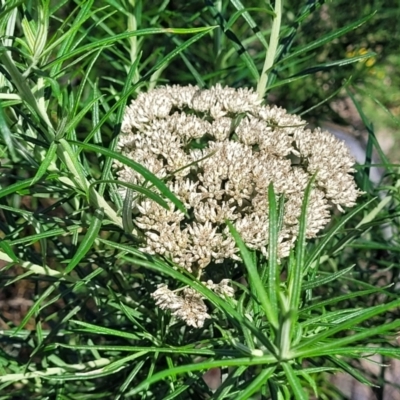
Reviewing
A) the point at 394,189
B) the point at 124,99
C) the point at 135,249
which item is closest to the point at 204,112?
the point at 124,99

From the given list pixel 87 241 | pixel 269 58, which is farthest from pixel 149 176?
pixel 269 58

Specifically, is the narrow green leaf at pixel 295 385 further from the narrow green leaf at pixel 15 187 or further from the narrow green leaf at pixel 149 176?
the narrow green leaf at pixel 15 187

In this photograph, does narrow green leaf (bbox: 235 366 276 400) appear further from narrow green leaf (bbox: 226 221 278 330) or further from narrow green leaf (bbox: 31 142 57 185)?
narrow green leaf (bbox: 31 142 57 185)

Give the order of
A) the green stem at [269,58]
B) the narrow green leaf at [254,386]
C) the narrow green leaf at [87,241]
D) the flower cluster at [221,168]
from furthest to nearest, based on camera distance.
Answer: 1. the green stem at [269,58]
2. the flower cluster at [221,168]
3. the narrow green leaf at [87,241]
4. the narrow green leaf at [254,386]

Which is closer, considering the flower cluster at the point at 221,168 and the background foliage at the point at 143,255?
the background foliage at the point at 143,255

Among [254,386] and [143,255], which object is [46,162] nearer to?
[143,255]

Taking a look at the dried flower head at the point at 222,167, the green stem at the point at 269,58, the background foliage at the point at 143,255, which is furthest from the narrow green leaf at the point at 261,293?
the green stem at the point at 269,58
